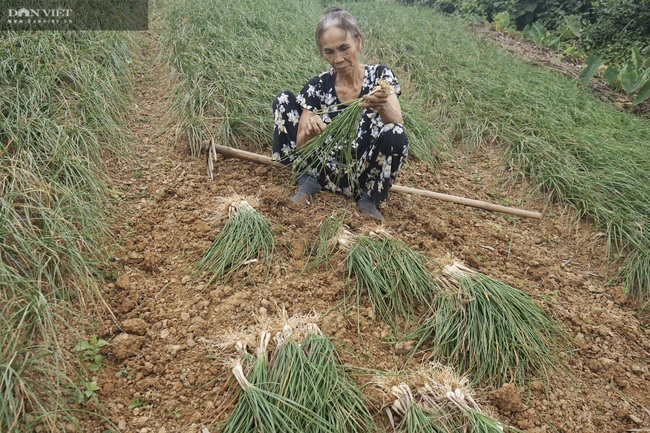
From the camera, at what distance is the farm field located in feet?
5.31

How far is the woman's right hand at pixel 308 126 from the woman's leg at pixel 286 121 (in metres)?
0.08

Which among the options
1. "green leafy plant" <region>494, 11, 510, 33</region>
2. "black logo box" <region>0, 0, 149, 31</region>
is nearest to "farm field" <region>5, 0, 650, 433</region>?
"black logo box" <region>0, 0, 149, 31</region>

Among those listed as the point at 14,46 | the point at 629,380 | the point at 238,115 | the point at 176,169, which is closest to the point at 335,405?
the point at 629,380

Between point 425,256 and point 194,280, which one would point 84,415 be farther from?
point 425,256

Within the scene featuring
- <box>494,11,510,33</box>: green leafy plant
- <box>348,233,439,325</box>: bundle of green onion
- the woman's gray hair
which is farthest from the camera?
<box>494,11,510,33</box>: green leafy plant

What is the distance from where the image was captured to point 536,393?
172 centimetres

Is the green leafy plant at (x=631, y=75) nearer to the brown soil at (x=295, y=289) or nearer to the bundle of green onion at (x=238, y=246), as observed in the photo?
the brown soil at (x=295, y=289)

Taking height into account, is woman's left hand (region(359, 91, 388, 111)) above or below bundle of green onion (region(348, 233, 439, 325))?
A: above

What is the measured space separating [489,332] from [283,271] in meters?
0.90

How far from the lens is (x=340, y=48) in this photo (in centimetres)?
222

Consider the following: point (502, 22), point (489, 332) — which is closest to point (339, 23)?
point (489, 332)

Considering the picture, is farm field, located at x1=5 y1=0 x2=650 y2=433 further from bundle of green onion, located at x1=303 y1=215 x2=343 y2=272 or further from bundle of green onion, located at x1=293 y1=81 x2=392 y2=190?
bundle of green onion, located at x1=293 y1=81 x2=392 y2=190

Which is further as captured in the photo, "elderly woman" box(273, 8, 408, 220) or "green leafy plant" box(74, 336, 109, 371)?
"elderly woman" box(273, 8, 408, 220)

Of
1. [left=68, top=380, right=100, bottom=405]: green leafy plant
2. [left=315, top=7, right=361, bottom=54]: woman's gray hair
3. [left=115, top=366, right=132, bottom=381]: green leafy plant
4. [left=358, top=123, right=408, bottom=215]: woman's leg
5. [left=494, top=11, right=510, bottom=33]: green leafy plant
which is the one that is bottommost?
[left=115, top=366, right=132, bottom=381]: green leafy plant
